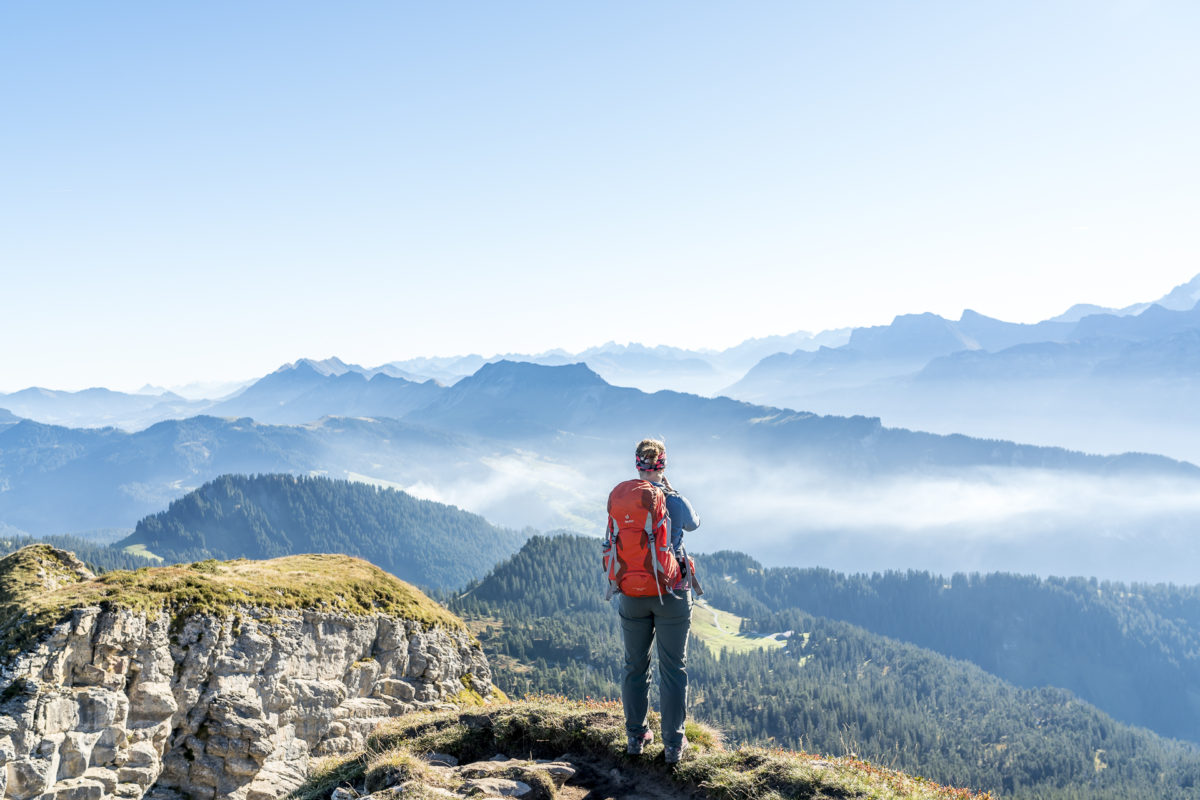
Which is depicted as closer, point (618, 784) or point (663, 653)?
point (663, 653)

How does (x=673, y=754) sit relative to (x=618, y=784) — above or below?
above

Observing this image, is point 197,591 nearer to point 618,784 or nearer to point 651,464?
point 618,784

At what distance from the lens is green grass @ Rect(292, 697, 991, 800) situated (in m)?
10.2

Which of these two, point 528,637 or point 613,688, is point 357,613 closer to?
point 613,688

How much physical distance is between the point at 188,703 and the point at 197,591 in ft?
9.30

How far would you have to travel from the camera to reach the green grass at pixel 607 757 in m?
10.2

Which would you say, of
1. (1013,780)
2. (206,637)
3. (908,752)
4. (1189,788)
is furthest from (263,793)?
(1189,788)

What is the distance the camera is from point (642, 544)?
10695 mm

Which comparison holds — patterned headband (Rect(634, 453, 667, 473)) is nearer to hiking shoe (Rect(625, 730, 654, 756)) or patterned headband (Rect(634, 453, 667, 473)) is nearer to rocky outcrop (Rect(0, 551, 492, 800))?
hiking shoe (Rect(625, 730, 654, 756))

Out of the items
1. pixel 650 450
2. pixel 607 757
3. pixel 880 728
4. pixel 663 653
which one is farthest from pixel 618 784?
pixel 880 728

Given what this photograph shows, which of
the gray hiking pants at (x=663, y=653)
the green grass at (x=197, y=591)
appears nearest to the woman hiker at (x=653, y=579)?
the gray hiking pants at (x=663, y=653)

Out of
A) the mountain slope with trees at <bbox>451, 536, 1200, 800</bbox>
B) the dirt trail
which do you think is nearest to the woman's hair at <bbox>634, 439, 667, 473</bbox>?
the dirt trail

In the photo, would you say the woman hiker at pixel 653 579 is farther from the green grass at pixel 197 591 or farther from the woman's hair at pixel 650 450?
the green grass at pixel 197 591

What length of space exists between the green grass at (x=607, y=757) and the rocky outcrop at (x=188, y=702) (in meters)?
4.54
